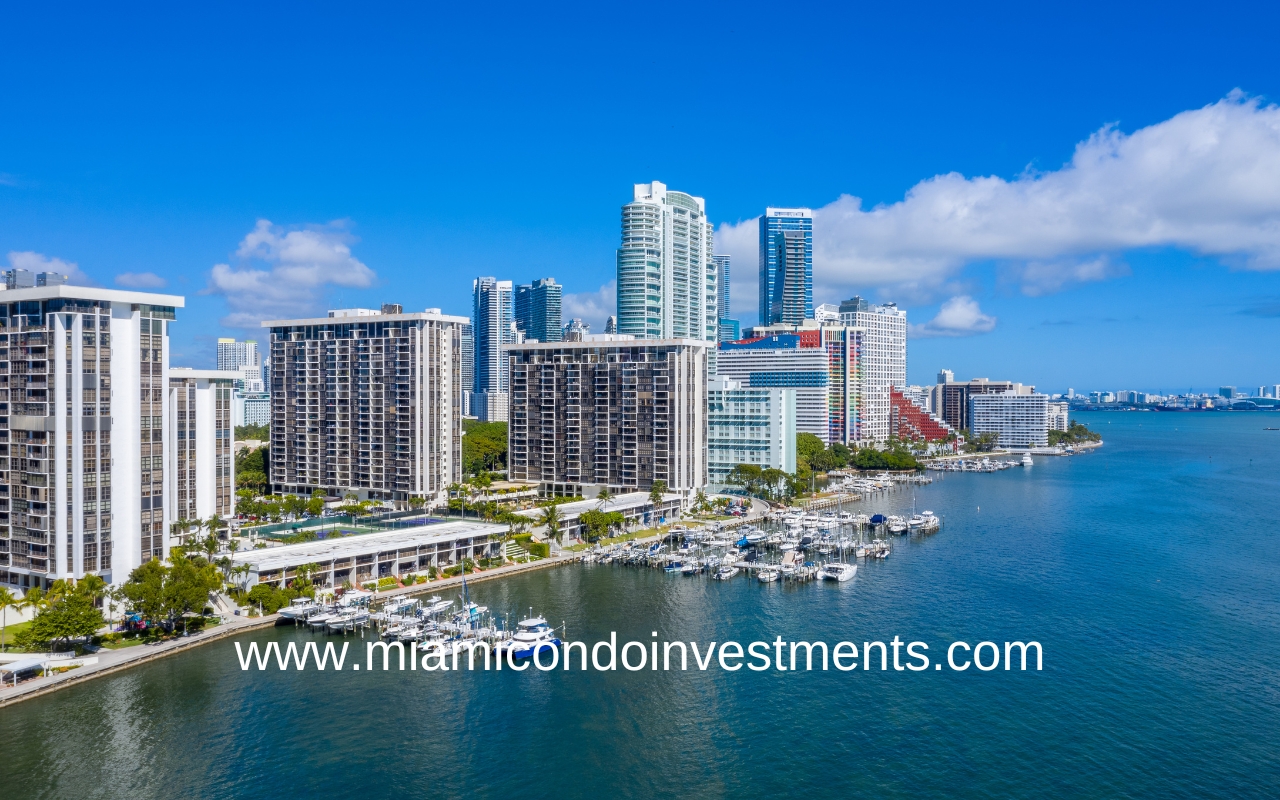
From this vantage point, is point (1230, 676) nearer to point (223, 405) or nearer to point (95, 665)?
point (95, 665)

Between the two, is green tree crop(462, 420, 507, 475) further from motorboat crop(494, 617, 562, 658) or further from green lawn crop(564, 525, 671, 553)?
motorboat crop(494, 617, 562, 658)

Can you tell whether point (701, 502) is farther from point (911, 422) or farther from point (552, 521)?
point (911, 422)

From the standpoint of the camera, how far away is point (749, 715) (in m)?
39.8

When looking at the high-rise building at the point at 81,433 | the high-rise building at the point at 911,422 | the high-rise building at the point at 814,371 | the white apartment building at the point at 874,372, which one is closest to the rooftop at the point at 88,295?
the high-rise building at the point at 81,433

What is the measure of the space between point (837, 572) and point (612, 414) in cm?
3450

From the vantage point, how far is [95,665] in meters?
43.3

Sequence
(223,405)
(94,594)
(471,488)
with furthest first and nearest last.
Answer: (471,488), (223,405), (94,594)

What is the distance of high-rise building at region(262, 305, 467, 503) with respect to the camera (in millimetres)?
88250

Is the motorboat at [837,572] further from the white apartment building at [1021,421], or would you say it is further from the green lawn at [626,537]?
the white apartment building at [1021,421]

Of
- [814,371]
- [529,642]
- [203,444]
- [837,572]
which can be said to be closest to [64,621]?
[529,642]

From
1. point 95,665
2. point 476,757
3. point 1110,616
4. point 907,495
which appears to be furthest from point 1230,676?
point 907,495

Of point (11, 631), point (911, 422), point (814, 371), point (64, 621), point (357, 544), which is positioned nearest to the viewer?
point (64, 621)

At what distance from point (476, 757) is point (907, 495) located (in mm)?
95501

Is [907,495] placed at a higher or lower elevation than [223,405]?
lower
